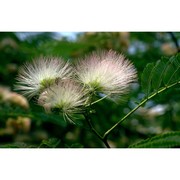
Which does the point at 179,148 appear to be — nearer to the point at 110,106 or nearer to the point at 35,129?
the point at 110,106

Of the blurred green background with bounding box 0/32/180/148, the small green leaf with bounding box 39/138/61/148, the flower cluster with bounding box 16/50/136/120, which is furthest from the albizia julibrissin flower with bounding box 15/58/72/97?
the blurred green background with bounding box 0/32/180/148

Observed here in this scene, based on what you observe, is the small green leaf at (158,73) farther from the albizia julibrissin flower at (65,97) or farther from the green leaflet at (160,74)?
the albizia julibrissin flower at (65,97)

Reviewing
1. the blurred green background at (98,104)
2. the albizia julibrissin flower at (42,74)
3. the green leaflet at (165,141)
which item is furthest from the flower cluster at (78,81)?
the blurred green background at (98,104)

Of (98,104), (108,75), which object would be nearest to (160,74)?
(108,75)

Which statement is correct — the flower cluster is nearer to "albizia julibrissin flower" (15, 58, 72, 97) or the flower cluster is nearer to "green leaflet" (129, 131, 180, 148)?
"albizia julibrissin flower" (15, 58, 72, 97)

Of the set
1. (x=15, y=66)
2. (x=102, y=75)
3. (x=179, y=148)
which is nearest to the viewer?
(x=102, y=75)

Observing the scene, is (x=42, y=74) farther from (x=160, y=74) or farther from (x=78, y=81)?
(x=160, y=74)
